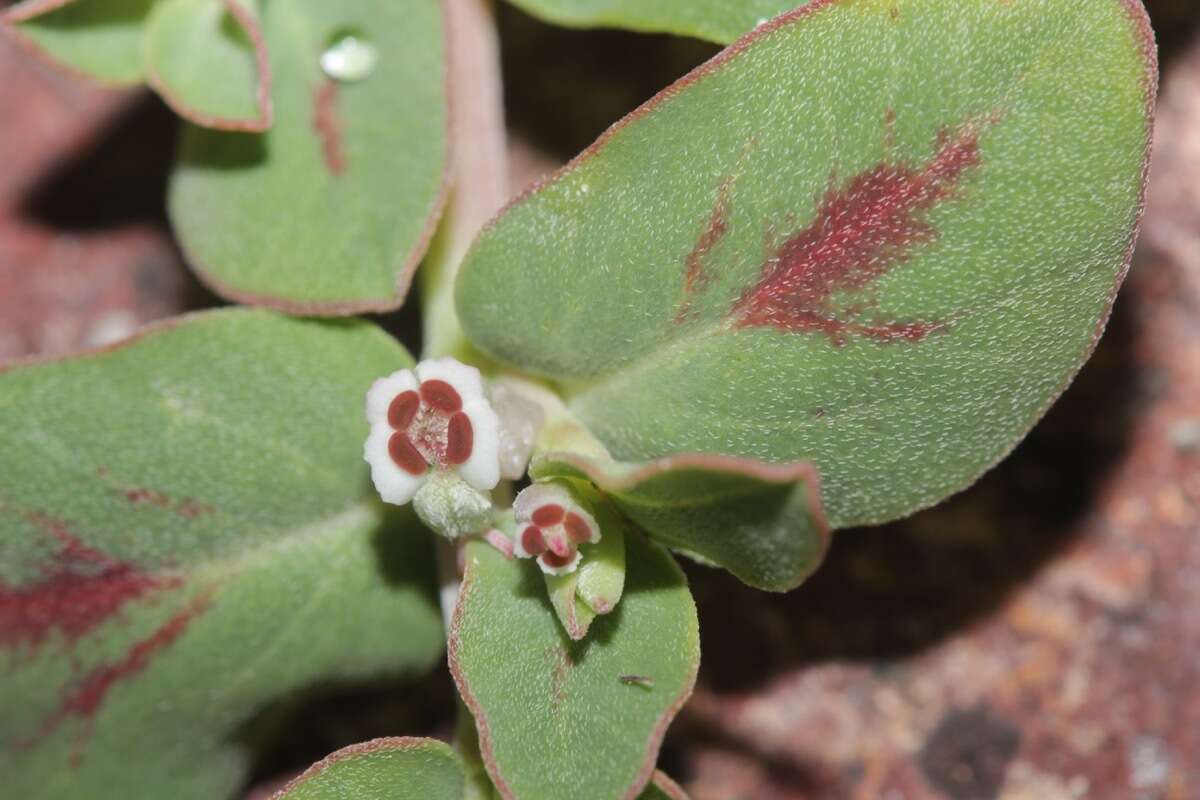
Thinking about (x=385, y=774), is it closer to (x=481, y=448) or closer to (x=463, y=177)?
(x=481, y=448)

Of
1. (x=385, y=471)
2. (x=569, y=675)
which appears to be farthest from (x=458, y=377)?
(x=569, y=675)

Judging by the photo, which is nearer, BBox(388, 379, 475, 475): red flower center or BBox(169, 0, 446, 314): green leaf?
BBox(388, 379, 475, 475): red flower center

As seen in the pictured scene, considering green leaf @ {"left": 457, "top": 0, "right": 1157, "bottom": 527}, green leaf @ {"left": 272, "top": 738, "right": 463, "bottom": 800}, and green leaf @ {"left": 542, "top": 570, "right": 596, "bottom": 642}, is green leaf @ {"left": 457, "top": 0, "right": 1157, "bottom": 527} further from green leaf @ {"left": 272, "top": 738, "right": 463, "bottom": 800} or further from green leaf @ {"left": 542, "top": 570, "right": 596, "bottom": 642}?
green leaf @ {"left": 272, "top": 738, "right": 463, "bottom": 800}

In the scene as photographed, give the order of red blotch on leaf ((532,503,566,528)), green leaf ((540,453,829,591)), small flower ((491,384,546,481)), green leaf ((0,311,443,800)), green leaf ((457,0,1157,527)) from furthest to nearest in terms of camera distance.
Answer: green leaf ((0,311,443,800))
small flower ((491,384,546,481))
red blotch on leaf ((532,503,566,528))
green leaf ((457,0,1157,527))
green leaf ((540,453,829,591))

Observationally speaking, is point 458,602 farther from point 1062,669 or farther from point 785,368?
point 1062,669

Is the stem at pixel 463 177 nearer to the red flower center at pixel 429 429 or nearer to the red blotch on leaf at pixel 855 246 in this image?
the red flower center at pixel 429 429

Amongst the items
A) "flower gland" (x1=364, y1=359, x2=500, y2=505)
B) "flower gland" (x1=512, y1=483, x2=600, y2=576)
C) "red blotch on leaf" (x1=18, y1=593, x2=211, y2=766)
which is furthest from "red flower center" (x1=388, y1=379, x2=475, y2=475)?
"red blotch on leaf" (x1=18, y1=593, x2=211, y2=766)

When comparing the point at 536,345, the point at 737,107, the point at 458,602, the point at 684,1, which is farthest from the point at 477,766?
the point at 684,1
